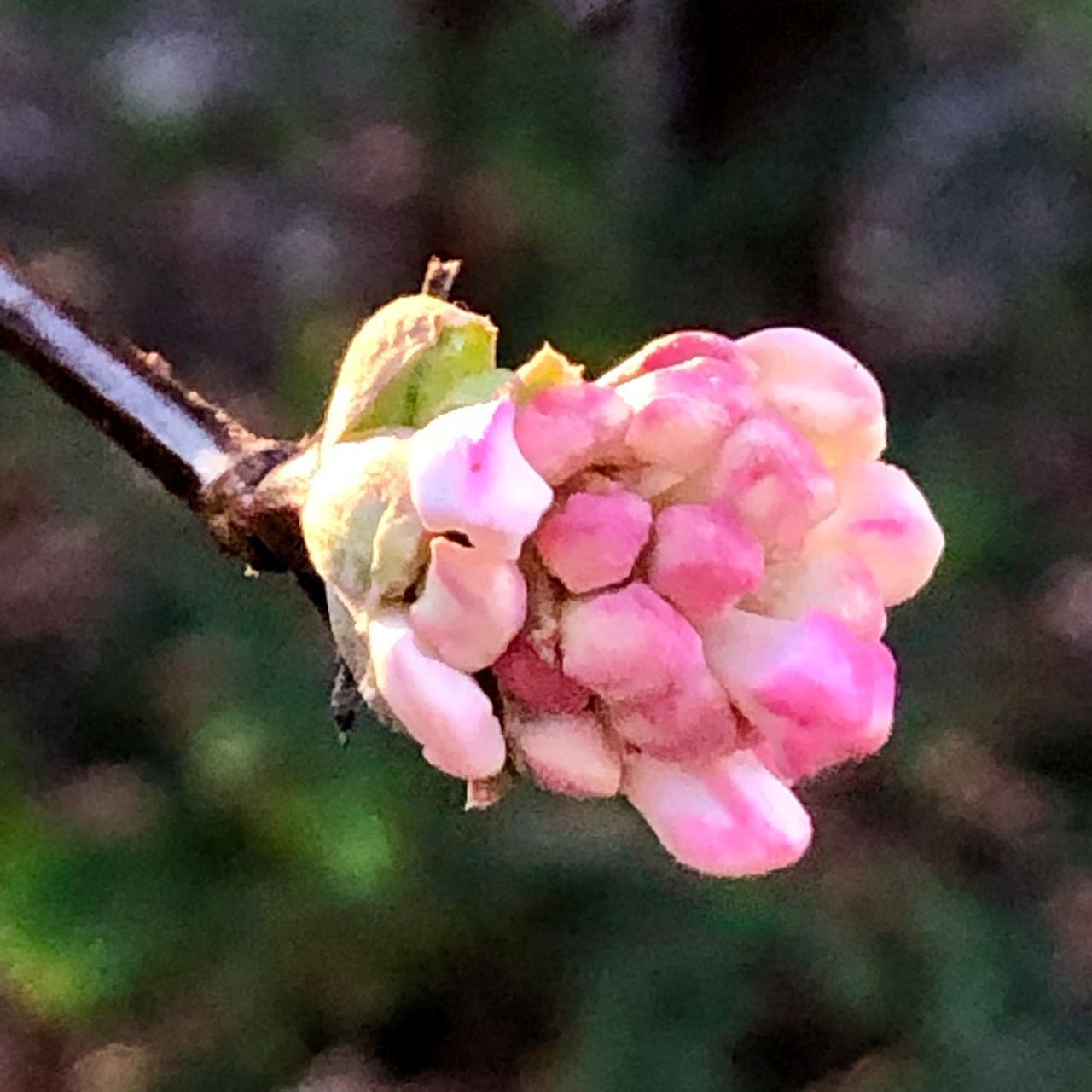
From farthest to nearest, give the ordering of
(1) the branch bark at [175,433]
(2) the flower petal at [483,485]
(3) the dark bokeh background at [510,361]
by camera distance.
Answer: (3) the dark bokeh background at [510,361] < (1) the branch bark at [175,433] < (2) the flower petal at [483,485]

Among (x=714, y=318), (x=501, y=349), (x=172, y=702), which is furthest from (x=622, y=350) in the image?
(x=172, y=702)

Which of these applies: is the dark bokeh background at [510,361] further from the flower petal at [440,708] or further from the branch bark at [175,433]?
the flower petal at [440,708]

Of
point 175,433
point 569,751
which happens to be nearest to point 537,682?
point 569,751

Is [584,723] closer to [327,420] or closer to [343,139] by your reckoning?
[327,420]

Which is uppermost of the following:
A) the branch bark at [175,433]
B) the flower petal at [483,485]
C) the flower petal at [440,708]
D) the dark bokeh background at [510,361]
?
the flower petal at [483,485]

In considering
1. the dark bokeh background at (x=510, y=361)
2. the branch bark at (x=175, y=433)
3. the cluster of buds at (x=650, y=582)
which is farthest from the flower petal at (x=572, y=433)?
the dark bokeh background at (x=510, y=361)

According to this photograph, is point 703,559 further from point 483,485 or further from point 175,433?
point 175,433

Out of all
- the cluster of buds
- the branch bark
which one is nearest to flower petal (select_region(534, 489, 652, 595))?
the cluster of buds
